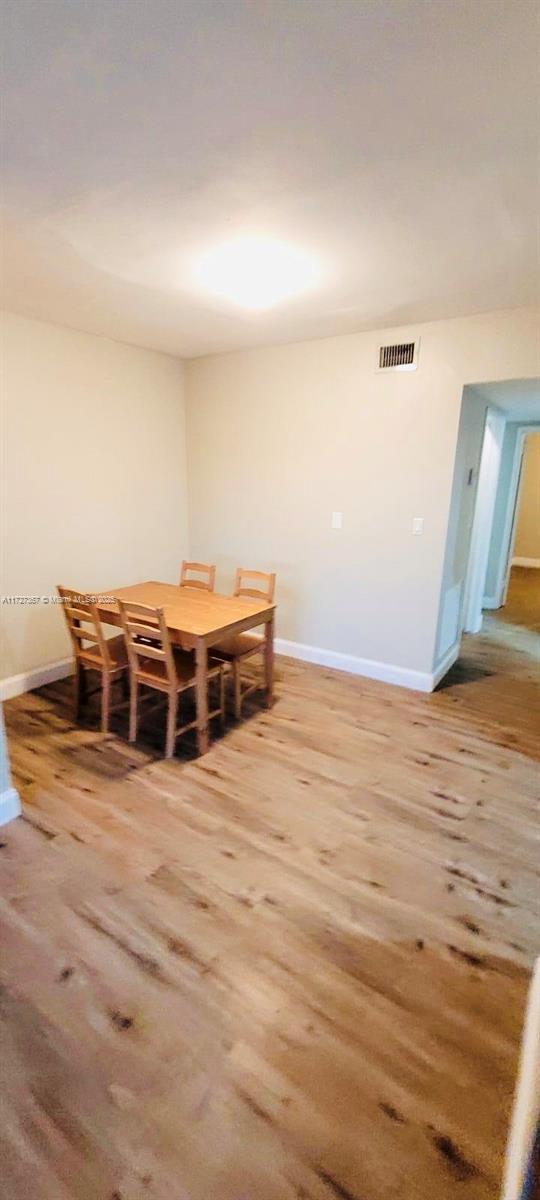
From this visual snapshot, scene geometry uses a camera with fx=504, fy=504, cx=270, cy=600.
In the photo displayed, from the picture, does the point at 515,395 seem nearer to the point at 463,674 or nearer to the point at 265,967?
A: the point at 463,674

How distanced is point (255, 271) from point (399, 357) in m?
1.30

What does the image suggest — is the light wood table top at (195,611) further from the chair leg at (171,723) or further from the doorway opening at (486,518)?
the doorway opening at (486,518)

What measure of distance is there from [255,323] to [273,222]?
1.36 m

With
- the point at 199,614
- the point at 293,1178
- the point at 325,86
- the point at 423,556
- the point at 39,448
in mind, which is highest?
the point at 325,86

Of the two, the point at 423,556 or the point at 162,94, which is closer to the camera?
the point at 162,94

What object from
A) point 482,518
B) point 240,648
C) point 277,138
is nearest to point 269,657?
point 240,648

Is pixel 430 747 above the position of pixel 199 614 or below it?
below

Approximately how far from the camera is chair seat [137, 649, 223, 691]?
275 cm

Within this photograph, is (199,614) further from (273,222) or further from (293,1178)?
(293,1178)

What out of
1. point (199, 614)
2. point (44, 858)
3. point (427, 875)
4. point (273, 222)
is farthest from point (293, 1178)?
point (273, 222)

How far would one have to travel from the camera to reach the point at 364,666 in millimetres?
3908

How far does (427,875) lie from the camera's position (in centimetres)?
201

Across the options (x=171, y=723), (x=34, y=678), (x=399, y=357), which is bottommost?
(x=34, y=678)

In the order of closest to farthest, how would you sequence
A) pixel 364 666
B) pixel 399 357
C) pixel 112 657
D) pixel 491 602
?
pixel 112 657
pixel 399 357
pixel 364 666
pixel 491 602
